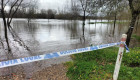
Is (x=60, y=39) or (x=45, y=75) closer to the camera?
(x=45, y=75)

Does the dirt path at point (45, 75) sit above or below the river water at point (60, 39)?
below

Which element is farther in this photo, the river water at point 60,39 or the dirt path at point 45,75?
the river water at point 60,39

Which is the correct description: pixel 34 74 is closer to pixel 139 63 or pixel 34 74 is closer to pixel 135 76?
pixel 135 76

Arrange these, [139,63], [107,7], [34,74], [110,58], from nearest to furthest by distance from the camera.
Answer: [34,74] < [139,63] < [110,58] < [107,7]

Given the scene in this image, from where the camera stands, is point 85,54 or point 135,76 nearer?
point 135,76

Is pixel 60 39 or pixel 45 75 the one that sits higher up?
pixel 60 39

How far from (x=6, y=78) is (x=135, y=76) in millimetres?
4533

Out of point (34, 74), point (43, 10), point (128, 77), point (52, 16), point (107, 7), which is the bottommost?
point (34, 74)

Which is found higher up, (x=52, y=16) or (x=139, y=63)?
(x=52, y=16)

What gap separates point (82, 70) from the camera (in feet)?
11.0

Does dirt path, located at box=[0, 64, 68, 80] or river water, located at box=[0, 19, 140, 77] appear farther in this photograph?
river water, located at box=[0, 19, 140, 77]

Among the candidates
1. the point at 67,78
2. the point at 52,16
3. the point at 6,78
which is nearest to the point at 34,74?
the point at 6,78

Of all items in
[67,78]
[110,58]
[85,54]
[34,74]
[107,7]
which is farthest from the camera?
[107,7]

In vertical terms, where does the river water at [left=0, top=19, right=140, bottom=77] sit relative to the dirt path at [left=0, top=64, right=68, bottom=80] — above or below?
above
